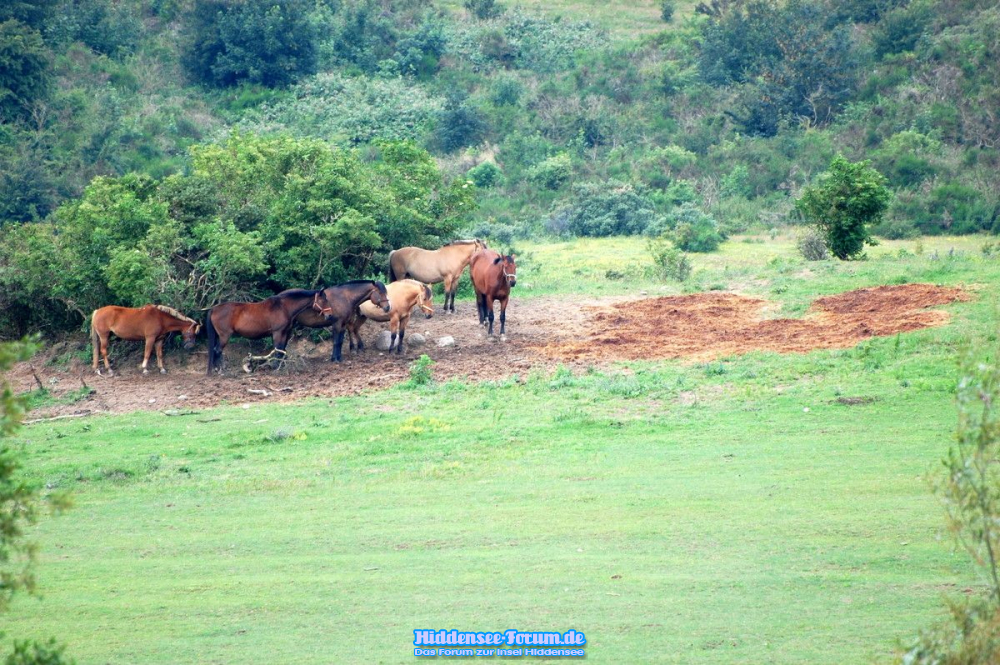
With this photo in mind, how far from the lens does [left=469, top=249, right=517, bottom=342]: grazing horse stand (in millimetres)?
18312

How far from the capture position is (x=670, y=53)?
46.5 m

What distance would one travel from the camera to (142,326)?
671 inches

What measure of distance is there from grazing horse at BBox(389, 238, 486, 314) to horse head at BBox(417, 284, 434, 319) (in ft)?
1.70

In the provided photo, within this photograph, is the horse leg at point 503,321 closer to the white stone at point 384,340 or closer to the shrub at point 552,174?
the white stone at point 384,340

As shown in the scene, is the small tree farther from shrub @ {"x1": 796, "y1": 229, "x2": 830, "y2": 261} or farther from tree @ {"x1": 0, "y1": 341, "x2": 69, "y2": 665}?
tree @ {"x1": 0, "y1": 341, "x2": 69, "y2": 665}

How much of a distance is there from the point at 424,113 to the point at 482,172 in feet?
19.6

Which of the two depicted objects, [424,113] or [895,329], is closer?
[895,329]

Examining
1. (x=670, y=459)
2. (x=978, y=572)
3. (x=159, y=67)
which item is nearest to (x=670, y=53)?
(x=159, y=67)

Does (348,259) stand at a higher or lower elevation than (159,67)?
→ lower

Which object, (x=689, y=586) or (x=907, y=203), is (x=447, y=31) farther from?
(x=689, y=586)

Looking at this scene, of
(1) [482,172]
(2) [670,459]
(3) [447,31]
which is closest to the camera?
(2) [670,459]

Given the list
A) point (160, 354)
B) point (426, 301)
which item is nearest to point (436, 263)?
point (426, 301)

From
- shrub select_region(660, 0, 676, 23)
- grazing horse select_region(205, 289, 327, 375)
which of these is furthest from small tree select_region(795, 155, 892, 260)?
shrub select_region(660, 0, 676, 23)

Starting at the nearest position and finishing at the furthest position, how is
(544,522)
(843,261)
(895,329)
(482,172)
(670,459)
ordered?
1. (544,522)
2. (670,459)
3. (895,329)
4. (843,261)
5. (482,172)
